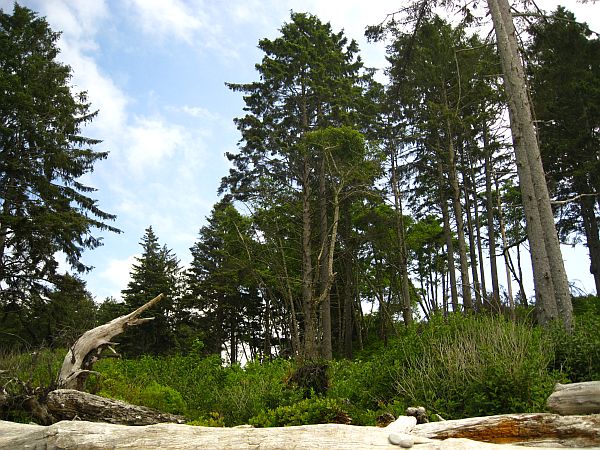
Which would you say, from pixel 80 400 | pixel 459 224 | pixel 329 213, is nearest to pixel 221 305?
pixel 329 213

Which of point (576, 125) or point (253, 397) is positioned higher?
point (576, 125)

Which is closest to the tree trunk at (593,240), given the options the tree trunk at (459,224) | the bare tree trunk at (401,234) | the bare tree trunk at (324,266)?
the tree trunk at (459,224)

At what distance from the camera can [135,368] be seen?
13898 mm

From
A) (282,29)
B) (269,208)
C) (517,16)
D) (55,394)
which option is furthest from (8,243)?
(517,16)

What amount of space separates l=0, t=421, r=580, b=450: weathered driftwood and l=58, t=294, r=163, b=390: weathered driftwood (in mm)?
4437

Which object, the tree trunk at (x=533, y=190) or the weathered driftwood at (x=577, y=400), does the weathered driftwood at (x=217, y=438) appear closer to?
the weathered driftwood at (x=577, y=400)

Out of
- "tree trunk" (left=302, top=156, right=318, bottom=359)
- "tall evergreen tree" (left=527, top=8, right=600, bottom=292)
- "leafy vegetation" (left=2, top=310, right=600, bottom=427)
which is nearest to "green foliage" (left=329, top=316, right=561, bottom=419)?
"leafy vegetation" (left=2, top=310, right=600, bottom=427)

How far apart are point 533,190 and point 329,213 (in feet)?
46.2

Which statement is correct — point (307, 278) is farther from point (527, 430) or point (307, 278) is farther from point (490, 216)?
point (527, 430)

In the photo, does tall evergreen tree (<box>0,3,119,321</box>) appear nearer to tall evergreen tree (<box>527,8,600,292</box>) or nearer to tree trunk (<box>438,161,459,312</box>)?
tree trunk (<box>438,161,459,312</box>)

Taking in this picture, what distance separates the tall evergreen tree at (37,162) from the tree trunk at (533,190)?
16.3m

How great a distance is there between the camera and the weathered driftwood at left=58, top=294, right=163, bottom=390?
9.22 m

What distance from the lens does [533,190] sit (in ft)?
32.6

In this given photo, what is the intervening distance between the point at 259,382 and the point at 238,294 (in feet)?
69.2
